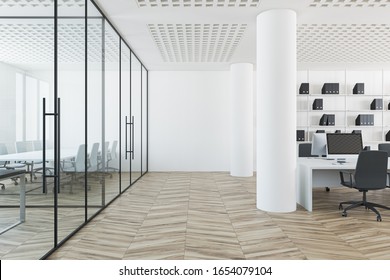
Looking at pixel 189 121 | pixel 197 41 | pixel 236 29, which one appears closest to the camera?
pixel 236 29

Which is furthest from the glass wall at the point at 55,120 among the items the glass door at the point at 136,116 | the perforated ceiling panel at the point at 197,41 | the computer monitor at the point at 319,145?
the computer monitor at the point at 319,145

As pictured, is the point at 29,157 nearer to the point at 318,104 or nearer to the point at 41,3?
the point at 41,3

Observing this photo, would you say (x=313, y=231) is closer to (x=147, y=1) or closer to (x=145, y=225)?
(x=145, y=225)

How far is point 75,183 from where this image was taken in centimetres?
449

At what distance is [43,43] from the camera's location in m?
3.95

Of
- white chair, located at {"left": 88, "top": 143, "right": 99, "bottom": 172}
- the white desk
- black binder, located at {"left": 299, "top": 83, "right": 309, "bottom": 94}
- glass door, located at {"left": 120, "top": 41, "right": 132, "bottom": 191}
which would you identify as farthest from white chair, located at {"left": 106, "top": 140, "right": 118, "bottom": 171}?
black binder, located at {"left": 299, "top": 83, "right": 309, "bottom": 94}

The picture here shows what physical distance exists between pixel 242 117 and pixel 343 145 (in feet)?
11.4

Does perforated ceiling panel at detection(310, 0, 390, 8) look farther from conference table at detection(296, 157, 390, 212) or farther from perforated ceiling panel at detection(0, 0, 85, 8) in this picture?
perforated ceiling panel at detection(0, 0, 85, 8)

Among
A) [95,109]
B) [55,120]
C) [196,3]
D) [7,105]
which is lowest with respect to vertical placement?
[55,120]

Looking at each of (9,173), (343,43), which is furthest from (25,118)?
(343,43)

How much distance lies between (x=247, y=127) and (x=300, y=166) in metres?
3.49

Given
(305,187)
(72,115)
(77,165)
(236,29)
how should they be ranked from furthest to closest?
(236,29) < (305,187) < (77,165) < (72,115)

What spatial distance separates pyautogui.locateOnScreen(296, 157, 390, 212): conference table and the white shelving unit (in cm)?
378
